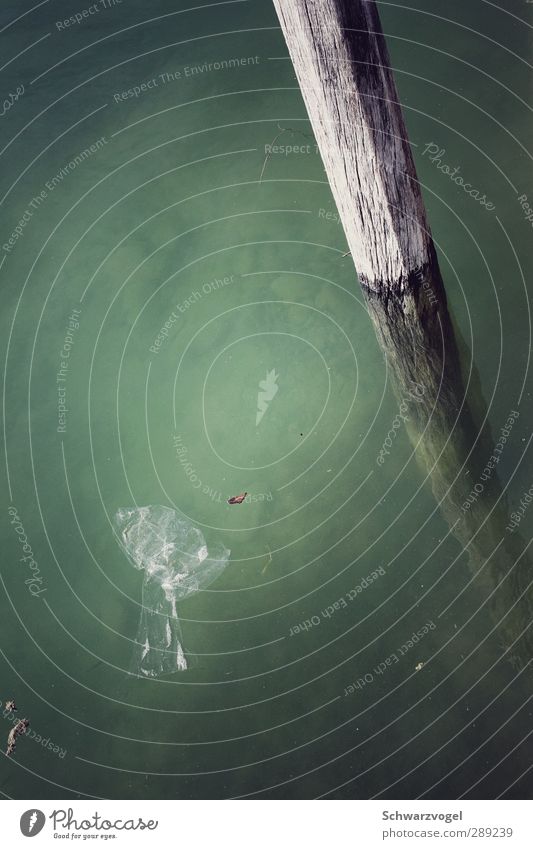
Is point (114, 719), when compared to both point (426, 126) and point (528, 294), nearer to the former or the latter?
point (528, 294)

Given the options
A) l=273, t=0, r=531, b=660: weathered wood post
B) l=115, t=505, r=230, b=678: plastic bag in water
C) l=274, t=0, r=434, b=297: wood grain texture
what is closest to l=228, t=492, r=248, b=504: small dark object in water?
l=115, t=505, r=230, b=678: plastic bag in water

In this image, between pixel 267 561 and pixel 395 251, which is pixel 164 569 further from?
pixel 395 251

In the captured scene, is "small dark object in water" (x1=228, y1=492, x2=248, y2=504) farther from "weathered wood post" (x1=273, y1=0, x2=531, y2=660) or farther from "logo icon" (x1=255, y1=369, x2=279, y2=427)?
"weathered wood post" (x1=273, y1=0, x2=531, y2=660)
